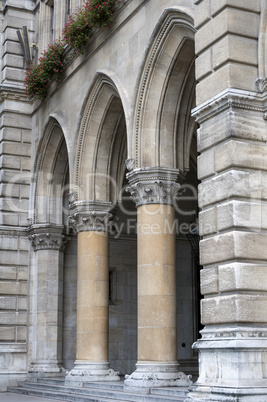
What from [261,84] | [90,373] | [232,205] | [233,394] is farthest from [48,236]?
[233,394]

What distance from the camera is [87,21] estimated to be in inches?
696

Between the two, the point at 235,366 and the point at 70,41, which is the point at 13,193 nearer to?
the point at 70,41

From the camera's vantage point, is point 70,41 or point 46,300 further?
point 46,300

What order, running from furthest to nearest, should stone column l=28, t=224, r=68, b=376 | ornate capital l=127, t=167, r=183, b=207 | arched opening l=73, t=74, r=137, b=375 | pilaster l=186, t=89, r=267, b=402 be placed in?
stone column l=28, t=224, r=68, b=376, arched opening l=73, t=74, r=137, b=375, ornate capital l=127, t=167, r=183, b=207, pilaster l=186, t=89, r=267, b=402

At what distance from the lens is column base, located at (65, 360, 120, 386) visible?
16891 mm

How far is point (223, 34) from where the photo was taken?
11.5 meters

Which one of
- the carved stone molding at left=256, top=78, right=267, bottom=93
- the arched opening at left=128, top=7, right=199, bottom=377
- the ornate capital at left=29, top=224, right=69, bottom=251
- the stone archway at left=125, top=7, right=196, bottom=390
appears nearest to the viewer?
the carved stone molding at left=256, top=78, right=267, bottom=93

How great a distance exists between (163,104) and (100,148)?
12.2 ft

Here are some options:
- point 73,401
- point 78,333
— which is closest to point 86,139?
point 78,333

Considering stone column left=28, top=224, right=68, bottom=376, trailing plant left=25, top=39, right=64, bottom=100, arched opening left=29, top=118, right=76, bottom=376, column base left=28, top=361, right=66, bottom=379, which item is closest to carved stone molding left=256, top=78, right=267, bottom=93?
trailing plant left=25, top=39, right=64, bottom=100

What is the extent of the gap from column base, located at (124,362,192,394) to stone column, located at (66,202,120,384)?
117 inches

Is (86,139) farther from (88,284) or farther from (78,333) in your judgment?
(78,333)

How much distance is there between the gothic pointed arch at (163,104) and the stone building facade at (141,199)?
0.03 meters

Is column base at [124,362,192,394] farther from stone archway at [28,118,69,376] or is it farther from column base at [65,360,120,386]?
stone archway at [28,118,69,376]
